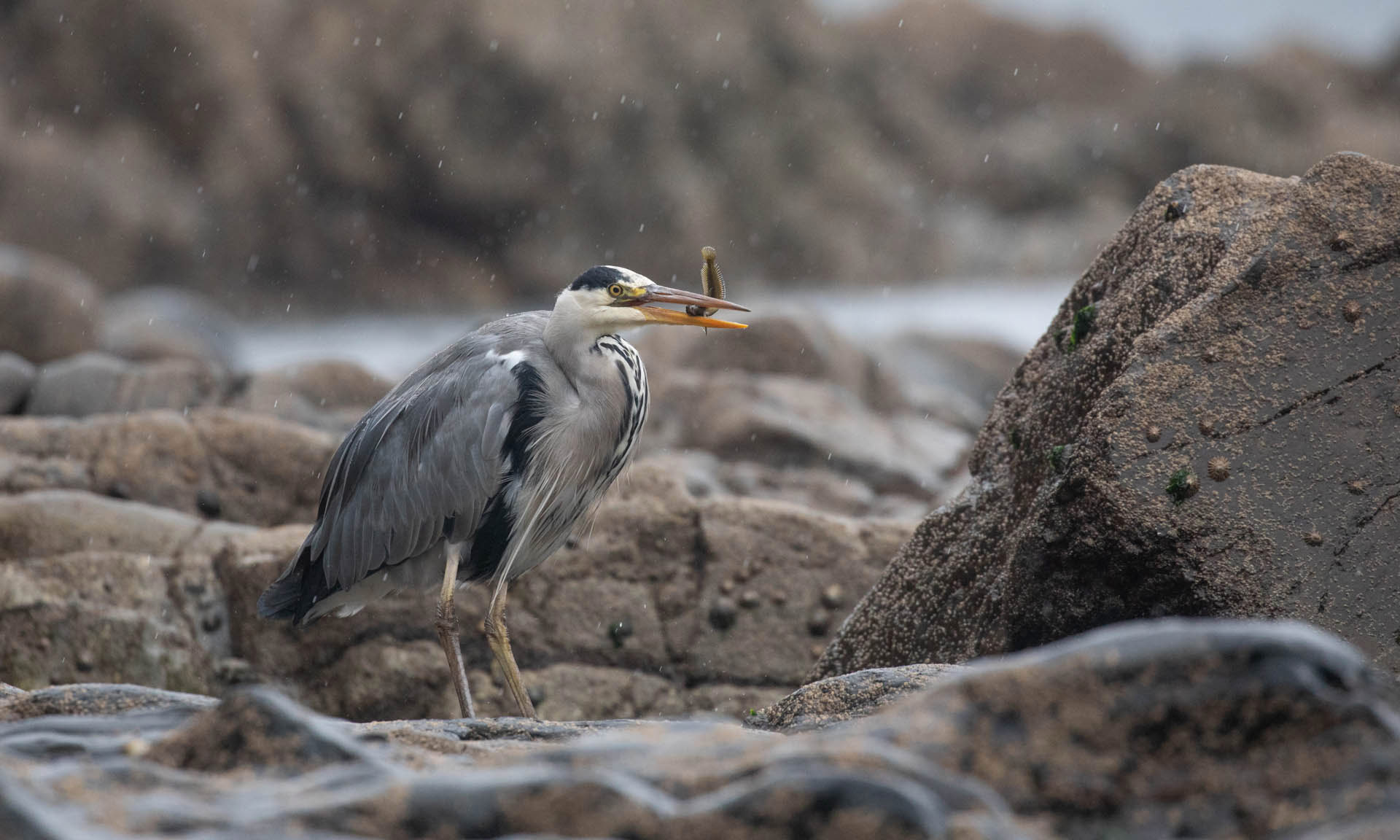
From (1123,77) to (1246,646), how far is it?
1791 inches

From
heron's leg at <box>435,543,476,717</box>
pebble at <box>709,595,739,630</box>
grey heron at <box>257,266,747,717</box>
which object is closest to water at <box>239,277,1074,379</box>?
pebble at <box>709,595,739,630</box>

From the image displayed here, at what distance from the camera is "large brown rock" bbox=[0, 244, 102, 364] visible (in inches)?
505

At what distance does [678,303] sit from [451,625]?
1.58 metres

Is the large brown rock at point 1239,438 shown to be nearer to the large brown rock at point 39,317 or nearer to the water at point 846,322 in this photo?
the large brown rock at point 39,317

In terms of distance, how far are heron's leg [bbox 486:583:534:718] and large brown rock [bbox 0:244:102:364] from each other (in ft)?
30.4

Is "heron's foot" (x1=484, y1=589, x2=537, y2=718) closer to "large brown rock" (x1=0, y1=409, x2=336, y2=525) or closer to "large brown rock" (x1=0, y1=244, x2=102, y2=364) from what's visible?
"large brown rock" (x1=0, y1=409, x2=336, y2=525)

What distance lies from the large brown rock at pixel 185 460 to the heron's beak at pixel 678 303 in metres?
3.04

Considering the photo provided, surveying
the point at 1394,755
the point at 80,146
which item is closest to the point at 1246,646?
the point at 1394,755

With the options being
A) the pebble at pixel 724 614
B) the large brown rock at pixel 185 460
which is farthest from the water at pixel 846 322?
the pebble at pixel 724 614

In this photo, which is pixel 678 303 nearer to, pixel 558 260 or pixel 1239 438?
pixel 1239 438

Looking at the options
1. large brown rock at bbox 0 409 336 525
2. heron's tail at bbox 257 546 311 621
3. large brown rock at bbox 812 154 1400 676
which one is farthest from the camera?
large brown rock at bbox 0 409 336 525

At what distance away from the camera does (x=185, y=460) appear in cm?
730

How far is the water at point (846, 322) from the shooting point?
21.7m

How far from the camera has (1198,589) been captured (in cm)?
371
